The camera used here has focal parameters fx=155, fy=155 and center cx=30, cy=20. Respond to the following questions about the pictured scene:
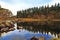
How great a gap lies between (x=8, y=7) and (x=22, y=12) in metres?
0.21

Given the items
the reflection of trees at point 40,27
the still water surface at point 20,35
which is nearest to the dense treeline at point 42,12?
the reflection of trees at point 40,27

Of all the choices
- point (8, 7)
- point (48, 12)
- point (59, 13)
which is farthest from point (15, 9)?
point (59, 13)

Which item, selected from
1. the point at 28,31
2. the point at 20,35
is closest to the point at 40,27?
the point at 28,31

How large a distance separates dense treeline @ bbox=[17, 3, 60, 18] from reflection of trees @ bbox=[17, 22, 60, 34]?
0.11 meters

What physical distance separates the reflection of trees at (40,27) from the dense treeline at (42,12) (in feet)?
0.37

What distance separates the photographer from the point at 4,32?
6.95 feet

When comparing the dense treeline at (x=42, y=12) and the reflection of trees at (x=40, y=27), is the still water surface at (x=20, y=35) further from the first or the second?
the dense treeline at (x=42, y=12)

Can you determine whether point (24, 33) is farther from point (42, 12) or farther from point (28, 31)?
point (42, 12)

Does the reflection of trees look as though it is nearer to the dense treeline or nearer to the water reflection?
the water reflection

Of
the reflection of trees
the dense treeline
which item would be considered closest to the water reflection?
the reflection of trees

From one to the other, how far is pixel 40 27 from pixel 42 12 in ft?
0.69

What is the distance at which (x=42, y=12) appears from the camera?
2.16 metres

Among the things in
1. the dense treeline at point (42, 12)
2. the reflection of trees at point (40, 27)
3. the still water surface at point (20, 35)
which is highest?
the dense treeline at point (42, 12)

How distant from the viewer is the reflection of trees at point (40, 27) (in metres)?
2.11
